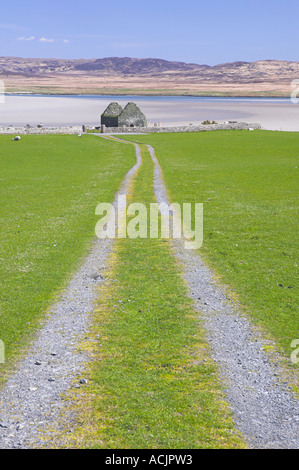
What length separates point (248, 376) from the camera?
1166cm

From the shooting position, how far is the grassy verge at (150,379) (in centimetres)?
948

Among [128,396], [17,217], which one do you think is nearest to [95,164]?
[17,217]

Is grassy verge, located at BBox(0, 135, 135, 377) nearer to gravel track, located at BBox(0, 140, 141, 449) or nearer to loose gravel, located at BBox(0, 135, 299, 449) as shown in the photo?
gravel track, located at BBox(0, 140, 141, 449)

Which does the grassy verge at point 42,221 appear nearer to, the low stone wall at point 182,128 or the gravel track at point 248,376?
the gravel track at point 248,376

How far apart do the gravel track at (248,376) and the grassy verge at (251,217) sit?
2.72 ft

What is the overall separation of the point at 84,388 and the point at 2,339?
12.8ft

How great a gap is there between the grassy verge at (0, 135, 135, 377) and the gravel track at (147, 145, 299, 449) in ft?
19.0

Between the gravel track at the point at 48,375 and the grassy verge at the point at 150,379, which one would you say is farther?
the gravel track at the point at 48,375

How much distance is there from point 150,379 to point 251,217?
20.8m

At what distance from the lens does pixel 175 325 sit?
1457 centimetres

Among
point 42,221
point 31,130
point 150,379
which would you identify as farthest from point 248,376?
point 31,130

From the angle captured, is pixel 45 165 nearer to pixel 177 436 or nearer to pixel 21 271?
pixel 21 271

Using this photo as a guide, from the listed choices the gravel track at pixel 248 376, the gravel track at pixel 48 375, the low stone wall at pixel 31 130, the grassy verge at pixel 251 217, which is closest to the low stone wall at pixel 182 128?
the low stone wall at pixel 31 130

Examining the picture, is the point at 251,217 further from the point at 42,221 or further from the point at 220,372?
the point at 220,372
